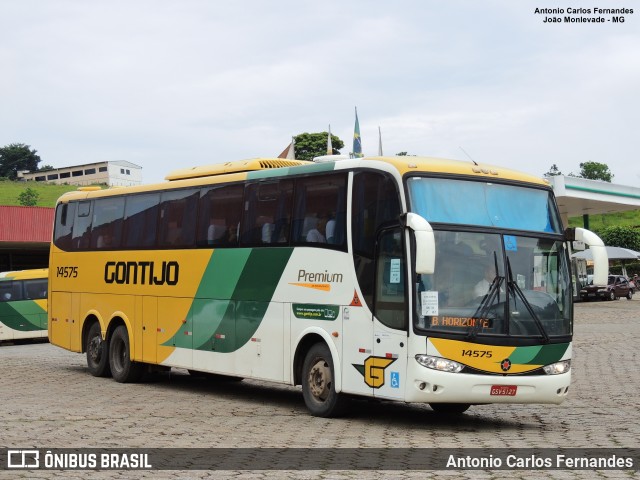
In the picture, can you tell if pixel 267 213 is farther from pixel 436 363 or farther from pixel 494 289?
pixel 436 363

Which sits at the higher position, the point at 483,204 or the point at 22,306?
the point at 483,204

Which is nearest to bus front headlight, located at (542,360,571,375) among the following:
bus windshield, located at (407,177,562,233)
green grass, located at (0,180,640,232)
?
bus windshield, located at (407,177,562,233)

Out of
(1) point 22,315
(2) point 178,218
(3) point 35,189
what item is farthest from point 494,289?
(3) point 35,189

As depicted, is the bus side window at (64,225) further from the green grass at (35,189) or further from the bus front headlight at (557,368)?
the green grass at (35,189)

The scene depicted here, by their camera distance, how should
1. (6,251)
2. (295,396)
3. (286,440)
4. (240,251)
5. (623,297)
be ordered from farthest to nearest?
(623,297) → (6,251) → (295,396) → (240,251) → (286,440)

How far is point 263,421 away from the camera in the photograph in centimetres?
1416

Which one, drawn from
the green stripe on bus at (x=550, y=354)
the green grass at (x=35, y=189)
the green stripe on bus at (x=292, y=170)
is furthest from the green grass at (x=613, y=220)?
the green stripe on bus at (x=550, y=354)

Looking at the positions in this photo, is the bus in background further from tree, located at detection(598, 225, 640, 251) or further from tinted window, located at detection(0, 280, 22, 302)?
tree, located at detection(598, 225, 640, 251)

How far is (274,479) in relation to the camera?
30.6ft

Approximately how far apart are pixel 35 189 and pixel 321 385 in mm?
126257

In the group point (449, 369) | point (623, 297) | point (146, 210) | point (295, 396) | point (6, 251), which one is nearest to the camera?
point (449, 369)

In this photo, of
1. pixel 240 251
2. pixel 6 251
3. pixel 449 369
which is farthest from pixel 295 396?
pixel 6 251

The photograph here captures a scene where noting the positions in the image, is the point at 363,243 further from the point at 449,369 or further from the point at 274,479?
the point at 274,479

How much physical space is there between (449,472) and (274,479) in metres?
1.55
